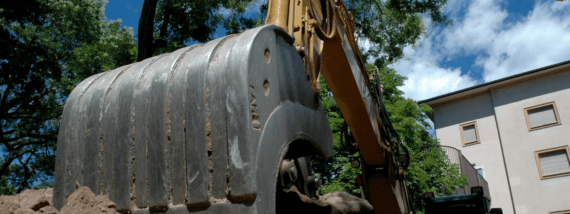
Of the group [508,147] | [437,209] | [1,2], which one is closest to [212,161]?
[437,209]

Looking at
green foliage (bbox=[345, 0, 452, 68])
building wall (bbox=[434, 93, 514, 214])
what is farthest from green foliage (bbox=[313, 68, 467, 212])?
building wall (bbox=[434, 93, 514, 214])

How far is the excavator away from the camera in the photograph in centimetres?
220

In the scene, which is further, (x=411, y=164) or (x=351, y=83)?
(x=411, y=164)

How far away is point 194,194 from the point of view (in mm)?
2244

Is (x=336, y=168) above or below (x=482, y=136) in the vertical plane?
below

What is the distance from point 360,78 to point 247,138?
405 centimetres

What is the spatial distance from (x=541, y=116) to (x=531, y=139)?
147 cm

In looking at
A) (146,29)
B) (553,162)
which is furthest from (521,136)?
(146,29)

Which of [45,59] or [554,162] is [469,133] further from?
[45,59]

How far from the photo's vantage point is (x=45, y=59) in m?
12.5

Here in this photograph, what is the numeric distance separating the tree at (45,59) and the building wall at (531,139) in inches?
819

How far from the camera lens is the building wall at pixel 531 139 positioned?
22.4m

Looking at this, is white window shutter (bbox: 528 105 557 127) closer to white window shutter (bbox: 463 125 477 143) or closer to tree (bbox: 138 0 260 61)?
white window shutter (bbox: 463 125 477 143)

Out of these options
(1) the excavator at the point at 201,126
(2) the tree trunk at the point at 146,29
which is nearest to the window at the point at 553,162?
(2) the tree trunk at the point at 146,29
